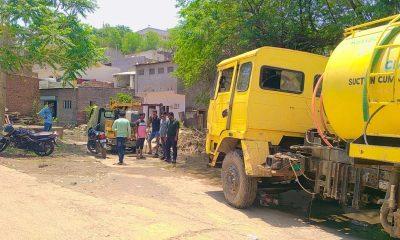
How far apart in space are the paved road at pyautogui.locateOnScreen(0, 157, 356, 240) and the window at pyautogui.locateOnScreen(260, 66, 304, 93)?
2.31m

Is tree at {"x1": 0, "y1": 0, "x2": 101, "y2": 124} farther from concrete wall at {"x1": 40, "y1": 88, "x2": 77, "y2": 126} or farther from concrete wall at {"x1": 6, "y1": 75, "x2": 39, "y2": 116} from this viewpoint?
concrete wall at {"x1": 40, "y1": 88, "x2": 77, "y2": 126}

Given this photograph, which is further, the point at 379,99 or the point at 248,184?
the point at 248,184

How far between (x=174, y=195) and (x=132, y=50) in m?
Answer: 82.3

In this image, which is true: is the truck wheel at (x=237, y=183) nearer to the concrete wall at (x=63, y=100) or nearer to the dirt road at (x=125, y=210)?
the dirt road at (x=125, y=210)

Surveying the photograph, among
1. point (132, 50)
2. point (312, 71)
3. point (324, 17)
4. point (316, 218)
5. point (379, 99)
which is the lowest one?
point (316, 218)

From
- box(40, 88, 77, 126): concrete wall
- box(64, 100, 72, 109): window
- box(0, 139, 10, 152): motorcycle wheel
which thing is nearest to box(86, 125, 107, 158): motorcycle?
box(0, 139, 10, 152): motorcycle wheel

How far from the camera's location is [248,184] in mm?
7848

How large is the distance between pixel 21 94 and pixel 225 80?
928 inches

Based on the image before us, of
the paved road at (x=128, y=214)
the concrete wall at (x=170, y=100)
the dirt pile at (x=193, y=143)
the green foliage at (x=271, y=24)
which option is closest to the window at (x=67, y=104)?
the concrete wall at (x=170, y=100)

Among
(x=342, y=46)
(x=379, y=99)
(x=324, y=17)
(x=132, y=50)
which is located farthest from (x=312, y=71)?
(x=132, y=50)

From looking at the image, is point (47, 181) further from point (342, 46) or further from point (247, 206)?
point (342, 46)

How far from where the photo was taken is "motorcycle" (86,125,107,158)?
15322mm

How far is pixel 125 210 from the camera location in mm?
7297

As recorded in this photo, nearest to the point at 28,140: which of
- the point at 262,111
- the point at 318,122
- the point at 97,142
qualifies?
the point at 97,142
